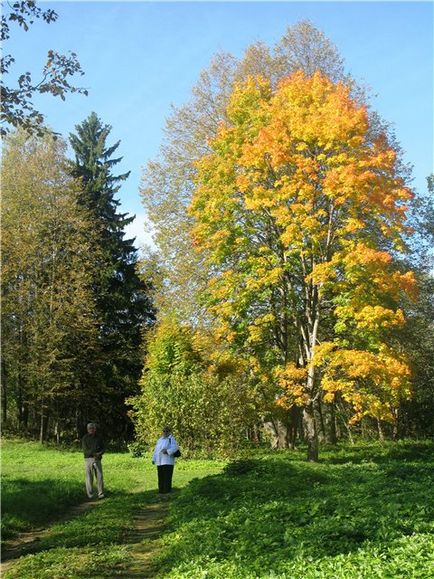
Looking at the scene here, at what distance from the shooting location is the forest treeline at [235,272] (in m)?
19.7

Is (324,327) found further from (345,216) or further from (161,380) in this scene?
(161,380)

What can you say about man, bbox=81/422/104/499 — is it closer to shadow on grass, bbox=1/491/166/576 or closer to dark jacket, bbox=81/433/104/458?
dark jacket, bbox=81/433/104/458

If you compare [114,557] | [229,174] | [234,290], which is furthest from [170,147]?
[114,557]

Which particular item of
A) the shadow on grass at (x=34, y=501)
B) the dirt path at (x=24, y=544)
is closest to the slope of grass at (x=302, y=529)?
the dirt path at (x=24, y=544)

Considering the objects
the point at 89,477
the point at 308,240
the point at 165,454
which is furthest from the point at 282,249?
the point at 89,477

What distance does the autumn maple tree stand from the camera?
62.7 ft

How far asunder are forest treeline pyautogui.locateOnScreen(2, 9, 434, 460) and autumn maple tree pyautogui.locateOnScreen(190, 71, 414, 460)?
78 millimetres

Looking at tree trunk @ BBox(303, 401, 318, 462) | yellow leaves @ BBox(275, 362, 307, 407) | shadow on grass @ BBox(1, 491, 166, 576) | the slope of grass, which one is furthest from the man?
tree trunk @ BBox(303, 401, 318, 462)

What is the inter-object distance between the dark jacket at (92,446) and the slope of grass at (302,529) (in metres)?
2.59

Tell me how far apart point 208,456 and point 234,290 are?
22.8 ft

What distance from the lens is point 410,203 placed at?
31562 mm

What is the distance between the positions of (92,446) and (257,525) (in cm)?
675

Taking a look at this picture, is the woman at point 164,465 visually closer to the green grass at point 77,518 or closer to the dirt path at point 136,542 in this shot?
the green grass at point 77,518

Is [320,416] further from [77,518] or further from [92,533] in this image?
[92,533]
